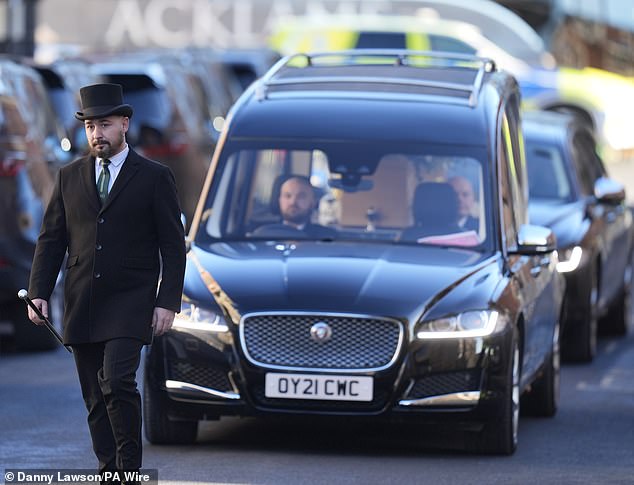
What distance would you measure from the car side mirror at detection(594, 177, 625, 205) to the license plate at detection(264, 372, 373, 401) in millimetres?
5598

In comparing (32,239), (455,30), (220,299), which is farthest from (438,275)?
(455,30)

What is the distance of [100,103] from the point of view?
26.9 ft

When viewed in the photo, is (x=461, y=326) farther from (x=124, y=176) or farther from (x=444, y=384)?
(x=124, y=176)

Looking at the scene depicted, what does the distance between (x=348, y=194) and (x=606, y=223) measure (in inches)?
192

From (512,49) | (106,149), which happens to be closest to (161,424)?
(106,149)

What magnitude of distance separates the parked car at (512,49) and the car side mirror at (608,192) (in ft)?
57.0

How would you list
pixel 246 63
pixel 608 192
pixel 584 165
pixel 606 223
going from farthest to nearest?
1. pixel 246 63
2. pixel 584 165
3. pixel 606 223
4. pixel 608 192

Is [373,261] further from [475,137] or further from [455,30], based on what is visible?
[455,30]

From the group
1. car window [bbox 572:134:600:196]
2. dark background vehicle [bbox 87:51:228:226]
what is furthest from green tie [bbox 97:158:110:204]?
dark background vehicle [bbox 87:51:228:226]

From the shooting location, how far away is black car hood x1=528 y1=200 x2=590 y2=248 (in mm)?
14375

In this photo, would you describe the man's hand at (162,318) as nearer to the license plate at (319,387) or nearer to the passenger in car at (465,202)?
the license plate at (319,387)

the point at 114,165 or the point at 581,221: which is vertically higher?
the point at 114,165

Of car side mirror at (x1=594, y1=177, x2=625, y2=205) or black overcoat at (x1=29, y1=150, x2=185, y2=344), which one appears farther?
car side mirror at (x1=594, y1=177, x2=625, y2=205)

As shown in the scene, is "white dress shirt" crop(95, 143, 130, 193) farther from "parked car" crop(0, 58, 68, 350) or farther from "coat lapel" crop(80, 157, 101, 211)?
"parked car" crop(0, 58, 68, 350)
